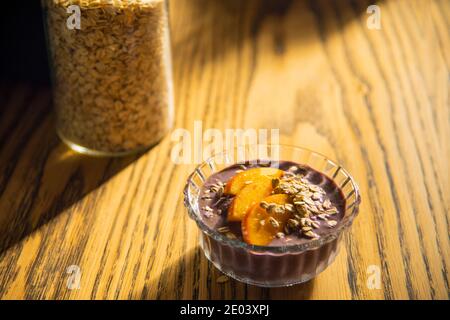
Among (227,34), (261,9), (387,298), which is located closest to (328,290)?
(387,298)

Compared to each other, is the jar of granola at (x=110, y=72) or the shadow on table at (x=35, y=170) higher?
the jar of granola at (x=110, y=72)

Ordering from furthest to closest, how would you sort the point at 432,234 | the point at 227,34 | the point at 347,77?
the point at 227,34 → the point at 347,77 → the point at 432,234

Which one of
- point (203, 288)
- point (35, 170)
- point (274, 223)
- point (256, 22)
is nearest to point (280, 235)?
point (274, 223)

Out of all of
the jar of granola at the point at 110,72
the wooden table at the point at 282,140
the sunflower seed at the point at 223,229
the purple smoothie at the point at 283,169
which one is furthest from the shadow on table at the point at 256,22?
the sunflower seed at the point at 223,229

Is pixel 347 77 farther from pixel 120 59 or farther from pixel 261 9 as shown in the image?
pixel 120 59

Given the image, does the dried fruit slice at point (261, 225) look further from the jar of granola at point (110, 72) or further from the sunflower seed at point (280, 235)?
the jar of granola at point (110, 72)

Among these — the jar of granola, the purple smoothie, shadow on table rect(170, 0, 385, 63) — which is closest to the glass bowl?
the purple smoothie

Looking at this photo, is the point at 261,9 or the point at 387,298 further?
the point at 261,9
